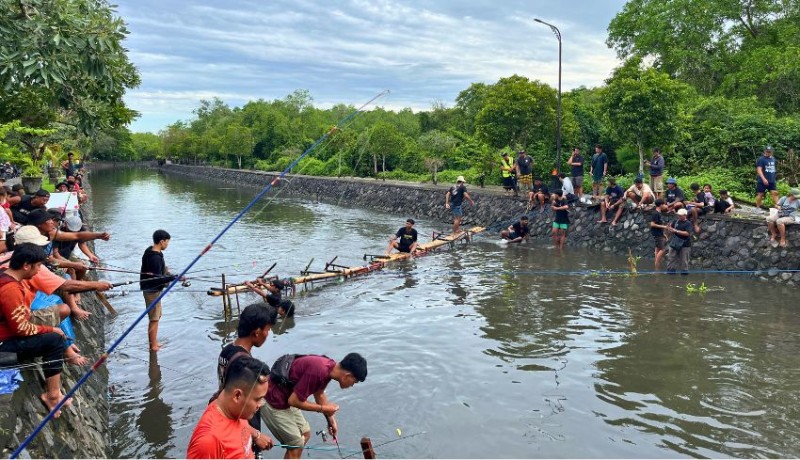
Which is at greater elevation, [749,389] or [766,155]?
[766,155]

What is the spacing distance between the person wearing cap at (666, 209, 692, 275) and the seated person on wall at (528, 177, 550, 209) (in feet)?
23.6

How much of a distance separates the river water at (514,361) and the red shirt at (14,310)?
2105 mm

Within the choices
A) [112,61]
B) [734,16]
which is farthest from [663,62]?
[112,61]

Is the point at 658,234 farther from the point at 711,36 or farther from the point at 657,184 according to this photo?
the point at 711,36

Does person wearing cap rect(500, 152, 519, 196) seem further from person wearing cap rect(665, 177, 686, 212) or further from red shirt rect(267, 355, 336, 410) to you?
red shirt rect(267, 355, 336, 410)

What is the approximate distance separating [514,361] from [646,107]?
567 inches

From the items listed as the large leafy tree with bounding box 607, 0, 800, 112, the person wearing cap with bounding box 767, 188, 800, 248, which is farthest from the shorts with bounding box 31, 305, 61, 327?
the large leafy tree with bounding box 607, 0, 800, 112

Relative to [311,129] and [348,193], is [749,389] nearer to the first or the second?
[348,193]

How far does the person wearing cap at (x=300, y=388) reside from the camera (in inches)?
187

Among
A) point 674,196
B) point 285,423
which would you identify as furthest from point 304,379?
point 674,196

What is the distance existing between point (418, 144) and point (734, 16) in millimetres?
21538

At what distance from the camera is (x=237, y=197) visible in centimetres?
4491

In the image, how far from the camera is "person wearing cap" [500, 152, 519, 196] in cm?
2223

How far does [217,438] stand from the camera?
3230 mm
